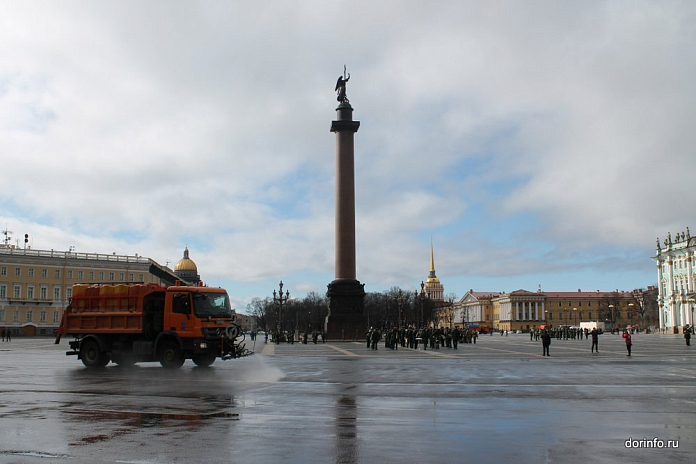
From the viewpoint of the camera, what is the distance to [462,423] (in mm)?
12117

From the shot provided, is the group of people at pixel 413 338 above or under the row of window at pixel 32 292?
under

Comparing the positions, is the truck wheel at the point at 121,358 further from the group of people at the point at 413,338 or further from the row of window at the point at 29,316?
the row of window at the point at 29,316

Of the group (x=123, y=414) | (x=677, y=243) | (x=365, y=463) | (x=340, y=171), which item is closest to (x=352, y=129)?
(x=340, y=171)

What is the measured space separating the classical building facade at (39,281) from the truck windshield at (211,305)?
83049 millimetres

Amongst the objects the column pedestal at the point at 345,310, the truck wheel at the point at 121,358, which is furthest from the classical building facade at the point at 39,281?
the truck wheel at the point at 121,358

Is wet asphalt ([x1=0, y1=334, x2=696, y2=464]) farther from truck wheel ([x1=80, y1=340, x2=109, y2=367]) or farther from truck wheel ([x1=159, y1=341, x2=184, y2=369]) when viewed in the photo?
truck wheel ([x1=80, y1=340, x2=109, y2=367])

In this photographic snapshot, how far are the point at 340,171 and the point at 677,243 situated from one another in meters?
91.3

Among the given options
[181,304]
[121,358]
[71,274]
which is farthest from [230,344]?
[71,274]

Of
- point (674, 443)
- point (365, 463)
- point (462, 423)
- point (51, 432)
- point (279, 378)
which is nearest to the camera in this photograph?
point (365, 463)

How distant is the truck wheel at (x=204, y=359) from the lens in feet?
85.4

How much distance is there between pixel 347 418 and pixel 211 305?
1409 centimetres

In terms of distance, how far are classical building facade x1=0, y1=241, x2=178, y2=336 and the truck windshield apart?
3270 inches

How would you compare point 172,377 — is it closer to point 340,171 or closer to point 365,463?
point 365,463

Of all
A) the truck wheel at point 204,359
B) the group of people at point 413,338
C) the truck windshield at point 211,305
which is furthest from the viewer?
the group of people at point 413,338
